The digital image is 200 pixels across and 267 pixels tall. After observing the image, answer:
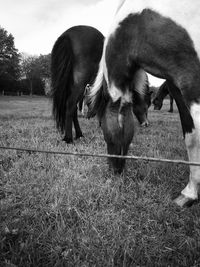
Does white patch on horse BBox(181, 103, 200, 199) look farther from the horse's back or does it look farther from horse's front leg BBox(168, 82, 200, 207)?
the horse's back

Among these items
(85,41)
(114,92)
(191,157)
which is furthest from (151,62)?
(85,41)

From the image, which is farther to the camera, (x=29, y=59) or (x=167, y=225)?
(x=29, y=59)

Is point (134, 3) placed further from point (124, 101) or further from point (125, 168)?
point (125, 168)

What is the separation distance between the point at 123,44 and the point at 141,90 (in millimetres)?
672

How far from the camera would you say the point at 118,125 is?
295 centimetres

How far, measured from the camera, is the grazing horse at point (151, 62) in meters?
2.07

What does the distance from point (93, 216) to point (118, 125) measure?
1108mm

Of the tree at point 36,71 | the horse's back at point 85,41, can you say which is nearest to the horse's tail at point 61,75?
the horse's back at point 85,41

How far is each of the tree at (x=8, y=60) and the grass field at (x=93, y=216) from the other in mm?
52728

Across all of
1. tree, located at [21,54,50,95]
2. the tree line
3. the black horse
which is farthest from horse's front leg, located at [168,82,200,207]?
tree, located at [21,54,50,95]

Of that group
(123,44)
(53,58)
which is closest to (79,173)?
(123,44)

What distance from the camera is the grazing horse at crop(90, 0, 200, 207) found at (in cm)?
207

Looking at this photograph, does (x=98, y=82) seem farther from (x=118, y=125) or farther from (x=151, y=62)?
(x=151, y=62)

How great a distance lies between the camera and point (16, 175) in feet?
10.0
